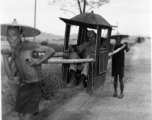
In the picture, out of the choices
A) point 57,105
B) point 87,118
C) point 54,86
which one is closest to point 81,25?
point 54,86

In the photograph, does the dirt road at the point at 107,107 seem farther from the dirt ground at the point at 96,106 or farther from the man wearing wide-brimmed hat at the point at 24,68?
the man wearing wide-brimmed hat at the point at 24,68

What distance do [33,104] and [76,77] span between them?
3.98m

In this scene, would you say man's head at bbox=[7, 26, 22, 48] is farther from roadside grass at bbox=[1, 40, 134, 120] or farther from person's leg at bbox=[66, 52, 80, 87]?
person's leg at bbox=[66, 52, 80, 87]

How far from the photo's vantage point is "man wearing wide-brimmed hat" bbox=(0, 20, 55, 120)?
359 cm

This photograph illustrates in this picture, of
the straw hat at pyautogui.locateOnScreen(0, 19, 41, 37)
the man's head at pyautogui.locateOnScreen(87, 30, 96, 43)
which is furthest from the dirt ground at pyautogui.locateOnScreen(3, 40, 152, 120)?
the straw hat at pyautogui.locateOnScreen(0, 19, 41, 37)

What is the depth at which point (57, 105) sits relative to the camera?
21.0 feet

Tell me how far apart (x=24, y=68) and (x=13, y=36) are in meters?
0.44

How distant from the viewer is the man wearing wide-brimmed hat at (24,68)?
3.59m

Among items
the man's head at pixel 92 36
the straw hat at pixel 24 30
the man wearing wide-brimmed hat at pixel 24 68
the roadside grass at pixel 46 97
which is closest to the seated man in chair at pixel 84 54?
the man's head at pixel 92 36

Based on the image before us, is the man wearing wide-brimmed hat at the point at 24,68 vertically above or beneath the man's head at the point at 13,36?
beneath

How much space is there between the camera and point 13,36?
3.57 m

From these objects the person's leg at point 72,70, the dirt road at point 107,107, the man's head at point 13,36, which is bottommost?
the dirt road at point 107,107

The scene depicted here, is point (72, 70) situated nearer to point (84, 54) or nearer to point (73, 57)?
point (73, 57)

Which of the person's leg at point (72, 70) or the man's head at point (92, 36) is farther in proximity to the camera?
the man's head at point (92, 36)
